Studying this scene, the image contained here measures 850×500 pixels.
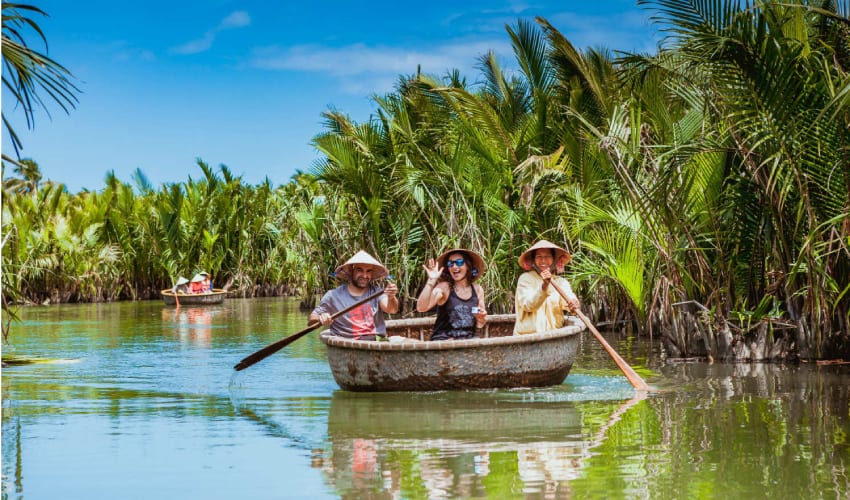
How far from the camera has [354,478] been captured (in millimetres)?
5996

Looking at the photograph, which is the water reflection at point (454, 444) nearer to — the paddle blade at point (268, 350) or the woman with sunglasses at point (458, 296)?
the woman with sunglasses at point (458, 296)

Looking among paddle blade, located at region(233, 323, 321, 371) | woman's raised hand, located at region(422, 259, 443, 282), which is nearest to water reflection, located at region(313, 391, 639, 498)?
woman's raised hand, located at region(422, 259, 443, 282)

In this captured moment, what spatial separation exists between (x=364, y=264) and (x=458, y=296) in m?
0.92

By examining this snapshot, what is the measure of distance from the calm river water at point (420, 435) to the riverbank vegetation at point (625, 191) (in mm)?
837

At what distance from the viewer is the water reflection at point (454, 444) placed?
5.82m

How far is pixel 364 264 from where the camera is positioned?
33.2 ft

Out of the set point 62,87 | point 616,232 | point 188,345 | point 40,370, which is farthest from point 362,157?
point 62,87

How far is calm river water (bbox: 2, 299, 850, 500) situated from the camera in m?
5.79

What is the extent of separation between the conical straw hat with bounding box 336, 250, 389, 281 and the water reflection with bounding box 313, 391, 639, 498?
4.17 feet

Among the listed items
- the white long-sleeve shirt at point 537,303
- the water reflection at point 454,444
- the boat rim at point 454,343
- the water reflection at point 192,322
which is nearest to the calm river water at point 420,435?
the water reflection at point 454,444

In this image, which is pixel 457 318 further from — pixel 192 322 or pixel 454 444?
pixel 192 322

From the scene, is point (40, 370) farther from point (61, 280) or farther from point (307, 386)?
point (61, 280)

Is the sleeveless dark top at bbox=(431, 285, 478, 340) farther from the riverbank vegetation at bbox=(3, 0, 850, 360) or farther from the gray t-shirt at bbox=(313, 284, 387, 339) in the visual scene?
the riverbank vegetation at bbox=(3, 0, 850, 360)

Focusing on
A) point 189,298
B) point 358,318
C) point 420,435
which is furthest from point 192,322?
point 420,435
